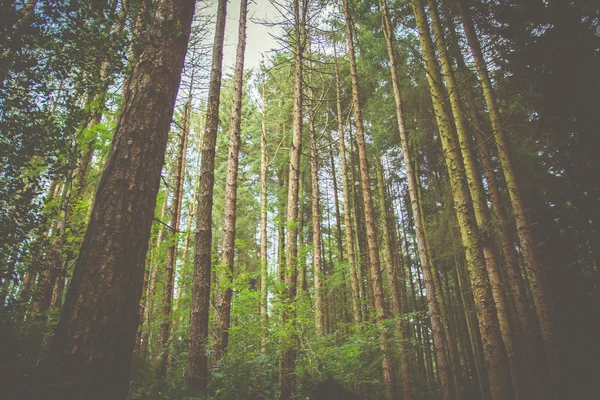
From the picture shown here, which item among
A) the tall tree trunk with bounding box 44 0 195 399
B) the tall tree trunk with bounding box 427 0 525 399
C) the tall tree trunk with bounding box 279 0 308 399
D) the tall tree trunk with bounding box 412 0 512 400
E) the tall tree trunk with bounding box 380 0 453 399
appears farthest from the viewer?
the tall tree trunk with bounding box 380 0 453 399

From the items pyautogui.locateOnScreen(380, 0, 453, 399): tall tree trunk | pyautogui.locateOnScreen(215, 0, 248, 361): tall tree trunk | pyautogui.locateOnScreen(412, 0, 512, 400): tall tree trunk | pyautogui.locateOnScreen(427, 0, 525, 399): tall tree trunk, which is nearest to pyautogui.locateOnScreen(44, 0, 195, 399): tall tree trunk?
pyautogui.locateOnScreen(215, 0, 248, 361): tall tree trunk

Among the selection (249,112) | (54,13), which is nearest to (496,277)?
(54,13)

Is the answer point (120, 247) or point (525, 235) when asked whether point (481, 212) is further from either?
point (120, 247)

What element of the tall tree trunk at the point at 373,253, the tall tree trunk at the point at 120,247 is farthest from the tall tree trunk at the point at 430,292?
the tall tree trunk at the point at 120,247

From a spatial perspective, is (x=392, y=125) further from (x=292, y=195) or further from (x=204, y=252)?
(x=204, y=252)

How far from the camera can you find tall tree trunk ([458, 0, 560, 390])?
6.41 meters

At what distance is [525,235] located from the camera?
7188mm

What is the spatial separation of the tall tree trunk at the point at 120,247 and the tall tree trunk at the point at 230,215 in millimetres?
4062

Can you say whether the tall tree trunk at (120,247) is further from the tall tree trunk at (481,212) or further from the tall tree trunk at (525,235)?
the tall tree trunk at (525,235)

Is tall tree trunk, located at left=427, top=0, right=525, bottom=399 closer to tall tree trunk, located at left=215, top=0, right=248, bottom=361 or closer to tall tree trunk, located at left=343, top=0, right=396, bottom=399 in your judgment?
tall tree trunk, located at left=343, top=0, right=396, bottom=399

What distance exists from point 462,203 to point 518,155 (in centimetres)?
709

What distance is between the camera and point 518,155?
386 inches

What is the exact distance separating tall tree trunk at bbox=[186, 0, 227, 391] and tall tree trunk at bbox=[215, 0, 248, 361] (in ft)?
1.86

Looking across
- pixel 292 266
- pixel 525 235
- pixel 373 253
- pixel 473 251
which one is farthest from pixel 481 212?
pixel 292 266
